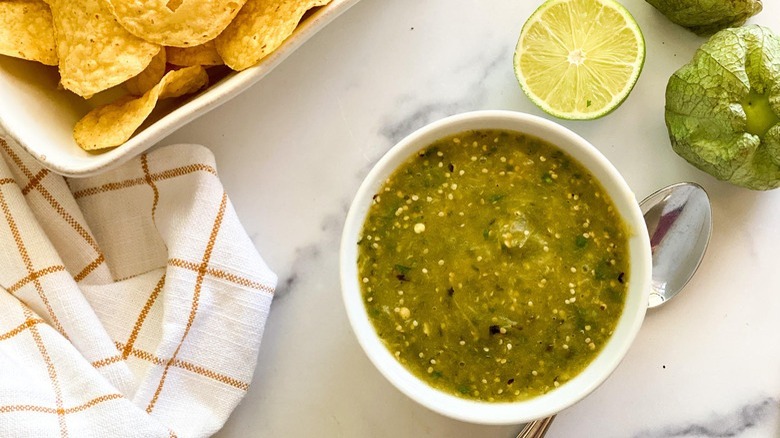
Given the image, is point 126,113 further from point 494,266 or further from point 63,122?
point 494,266

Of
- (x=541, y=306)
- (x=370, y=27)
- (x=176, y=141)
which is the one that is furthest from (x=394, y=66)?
(x=541, y=306)

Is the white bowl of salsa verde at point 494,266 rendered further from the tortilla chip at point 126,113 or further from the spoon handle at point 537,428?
the tortilla chip at point 126,113

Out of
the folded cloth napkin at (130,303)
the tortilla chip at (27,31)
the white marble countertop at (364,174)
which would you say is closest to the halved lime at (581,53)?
the white marble countertop at (364,174)

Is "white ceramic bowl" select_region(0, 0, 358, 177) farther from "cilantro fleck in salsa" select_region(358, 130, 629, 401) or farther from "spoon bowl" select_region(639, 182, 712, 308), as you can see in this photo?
"spoon bowl" select_region(639, 182, 712, 308)

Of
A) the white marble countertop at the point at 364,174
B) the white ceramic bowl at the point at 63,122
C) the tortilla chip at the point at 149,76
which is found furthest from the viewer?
the white marble countertop at the point at 364,174

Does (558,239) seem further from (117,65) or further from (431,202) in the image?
(117,65)

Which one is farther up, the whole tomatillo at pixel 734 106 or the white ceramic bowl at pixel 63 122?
the white ceramic bowl at pixel 63 122
